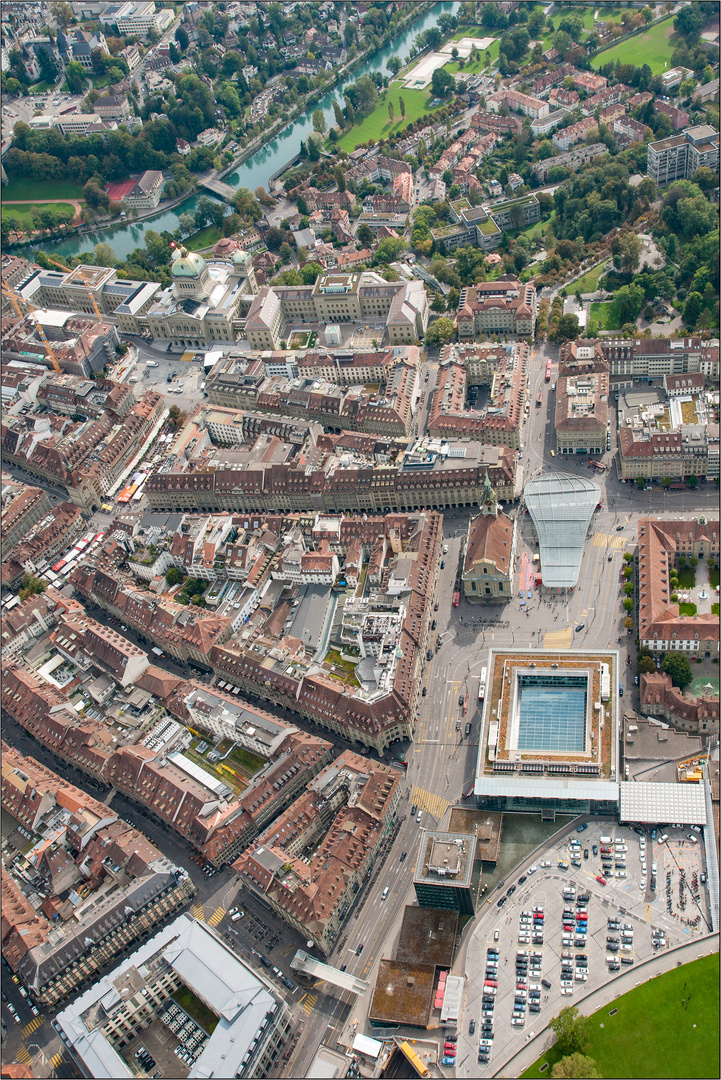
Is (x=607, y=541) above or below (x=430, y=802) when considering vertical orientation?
above

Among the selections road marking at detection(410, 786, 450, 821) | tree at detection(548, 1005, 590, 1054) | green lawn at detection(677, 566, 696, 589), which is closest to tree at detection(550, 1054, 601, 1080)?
tree at detection(548, 1005, 590, 1054)

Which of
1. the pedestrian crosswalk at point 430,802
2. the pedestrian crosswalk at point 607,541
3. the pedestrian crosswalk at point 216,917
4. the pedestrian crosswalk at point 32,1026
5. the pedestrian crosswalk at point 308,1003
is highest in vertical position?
the pedestrian crosswalk at point 607,541

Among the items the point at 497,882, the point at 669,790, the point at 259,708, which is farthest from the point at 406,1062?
the point at 259,708

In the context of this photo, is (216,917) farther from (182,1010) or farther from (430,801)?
(430,801)

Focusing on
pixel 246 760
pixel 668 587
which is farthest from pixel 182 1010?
pixel 668 587

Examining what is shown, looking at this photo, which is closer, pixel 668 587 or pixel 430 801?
pixel 430 801

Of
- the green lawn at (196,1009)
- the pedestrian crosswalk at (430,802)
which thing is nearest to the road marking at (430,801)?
the pedestrian crosswalk at (430,802)

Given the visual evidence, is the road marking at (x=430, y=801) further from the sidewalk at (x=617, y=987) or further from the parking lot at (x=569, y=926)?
the sidewalk at (x=617, y=987)
